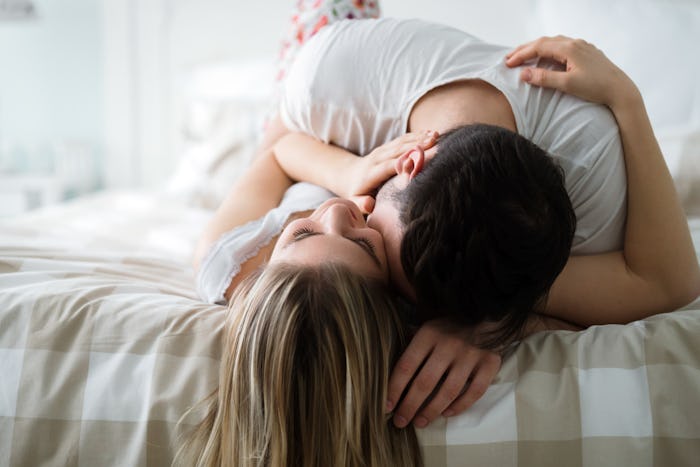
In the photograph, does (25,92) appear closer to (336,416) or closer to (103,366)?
(103,366)

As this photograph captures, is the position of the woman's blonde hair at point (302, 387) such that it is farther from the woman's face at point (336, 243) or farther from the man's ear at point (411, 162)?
the man's ear at point (411, 162)

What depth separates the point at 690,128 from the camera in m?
1.27

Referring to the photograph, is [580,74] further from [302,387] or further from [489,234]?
[302,387]

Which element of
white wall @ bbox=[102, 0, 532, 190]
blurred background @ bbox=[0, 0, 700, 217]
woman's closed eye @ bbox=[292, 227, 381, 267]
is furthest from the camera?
white wall @ bbox=[102, 0, 532, 190]

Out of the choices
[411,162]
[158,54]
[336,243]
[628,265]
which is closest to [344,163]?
Answer: [411,162]

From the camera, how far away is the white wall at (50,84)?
2955 mm

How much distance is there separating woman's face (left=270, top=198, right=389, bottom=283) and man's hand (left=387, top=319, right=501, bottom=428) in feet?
0.30

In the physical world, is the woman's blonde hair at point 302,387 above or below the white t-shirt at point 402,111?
below

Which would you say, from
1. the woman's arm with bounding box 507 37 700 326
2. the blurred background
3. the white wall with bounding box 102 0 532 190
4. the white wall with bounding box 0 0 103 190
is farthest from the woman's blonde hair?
the white wall with bounding box 0 0 103 190

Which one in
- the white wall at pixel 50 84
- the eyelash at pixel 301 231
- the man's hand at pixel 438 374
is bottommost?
the white wall at pixel 50 84

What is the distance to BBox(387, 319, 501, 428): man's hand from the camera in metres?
0.62

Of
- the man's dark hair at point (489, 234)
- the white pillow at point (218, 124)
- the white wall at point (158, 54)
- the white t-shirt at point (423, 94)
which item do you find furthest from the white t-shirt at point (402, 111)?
the white wall at point (158, 54)

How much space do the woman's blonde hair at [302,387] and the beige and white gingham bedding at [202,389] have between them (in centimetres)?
5

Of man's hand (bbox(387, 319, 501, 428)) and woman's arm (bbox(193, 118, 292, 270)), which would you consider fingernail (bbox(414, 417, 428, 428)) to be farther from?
woman's arm (bbox(193, 118, 292, 270))
